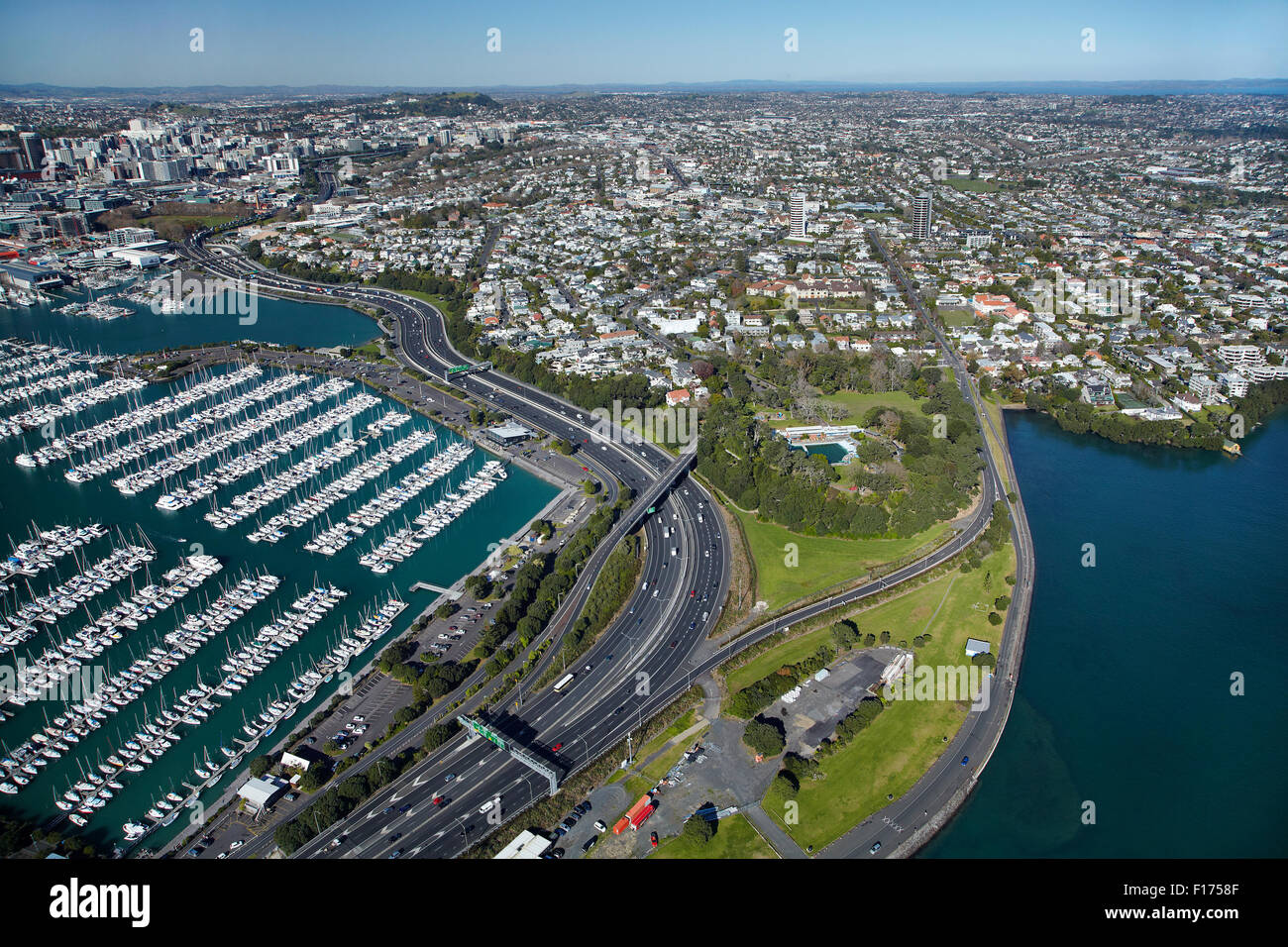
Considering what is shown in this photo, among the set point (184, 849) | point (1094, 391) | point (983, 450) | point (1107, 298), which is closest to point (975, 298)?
point (1107, 298)

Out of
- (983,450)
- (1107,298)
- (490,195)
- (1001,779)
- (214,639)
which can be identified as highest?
(490,195)

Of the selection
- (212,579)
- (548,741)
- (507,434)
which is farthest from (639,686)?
(507,434)

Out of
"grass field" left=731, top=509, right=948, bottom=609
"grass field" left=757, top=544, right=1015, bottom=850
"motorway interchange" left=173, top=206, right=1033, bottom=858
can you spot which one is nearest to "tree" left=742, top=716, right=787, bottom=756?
"grass field" left=757, top=544, right=1015, bottom=850

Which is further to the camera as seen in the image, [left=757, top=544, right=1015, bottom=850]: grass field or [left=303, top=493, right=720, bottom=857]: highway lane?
[left=757, top=544, right=1015, bottom=850]: grass field

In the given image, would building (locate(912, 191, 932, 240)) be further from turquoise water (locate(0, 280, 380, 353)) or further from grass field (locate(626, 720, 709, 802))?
grass field (locate(626, 720, 709, 802))

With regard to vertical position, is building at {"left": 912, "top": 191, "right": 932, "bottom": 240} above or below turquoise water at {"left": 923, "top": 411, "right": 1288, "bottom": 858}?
above

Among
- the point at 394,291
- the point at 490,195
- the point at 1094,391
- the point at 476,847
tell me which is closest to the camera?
the point at 476,847

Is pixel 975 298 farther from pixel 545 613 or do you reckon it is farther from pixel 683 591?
pixel 545 613

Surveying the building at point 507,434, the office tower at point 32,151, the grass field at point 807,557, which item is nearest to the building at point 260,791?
the grass field at point 807,557
